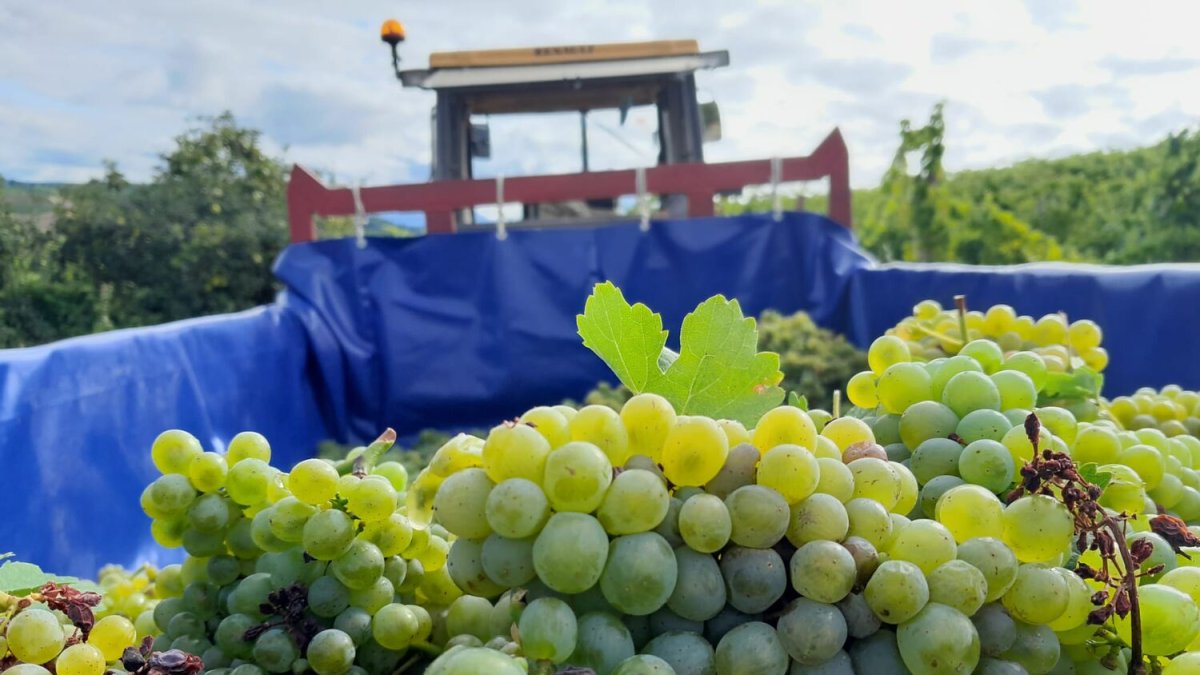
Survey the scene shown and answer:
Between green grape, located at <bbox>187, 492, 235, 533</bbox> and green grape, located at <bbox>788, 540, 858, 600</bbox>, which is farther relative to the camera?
green grape, located at <bbox>187, 492, 235, 533</bbox>

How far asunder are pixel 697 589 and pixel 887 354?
46 centimetres

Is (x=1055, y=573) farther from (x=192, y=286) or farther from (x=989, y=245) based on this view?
(x=192, y=286)

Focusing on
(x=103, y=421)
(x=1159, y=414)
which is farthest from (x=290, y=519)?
(x=103, y=421)

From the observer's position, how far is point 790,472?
0.51 metres

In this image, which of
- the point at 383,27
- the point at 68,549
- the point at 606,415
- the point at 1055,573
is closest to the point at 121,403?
the point at 68,549

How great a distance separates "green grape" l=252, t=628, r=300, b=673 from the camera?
0.59 meters

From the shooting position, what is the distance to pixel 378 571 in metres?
0.61

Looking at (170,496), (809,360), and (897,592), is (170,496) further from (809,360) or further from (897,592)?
(809,360)

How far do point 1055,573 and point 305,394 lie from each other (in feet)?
10.2

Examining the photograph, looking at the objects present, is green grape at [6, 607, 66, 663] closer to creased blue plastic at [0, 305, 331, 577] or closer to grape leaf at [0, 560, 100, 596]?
grape leaf at [0, 560, 100, 596]

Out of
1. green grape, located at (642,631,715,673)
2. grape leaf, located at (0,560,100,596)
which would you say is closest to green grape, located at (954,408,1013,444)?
green grape, located at (642,631,715,673)

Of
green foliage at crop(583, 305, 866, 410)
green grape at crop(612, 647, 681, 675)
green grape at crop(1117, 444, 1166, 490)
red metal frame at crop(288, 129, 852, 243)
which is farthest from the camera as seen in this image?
red metal frame at crop(288, 129, 852, 243)

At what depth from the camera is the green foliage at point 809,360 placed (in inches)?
102

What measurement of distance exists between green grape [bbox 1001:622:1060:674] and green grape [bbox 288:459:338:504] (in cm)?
52
